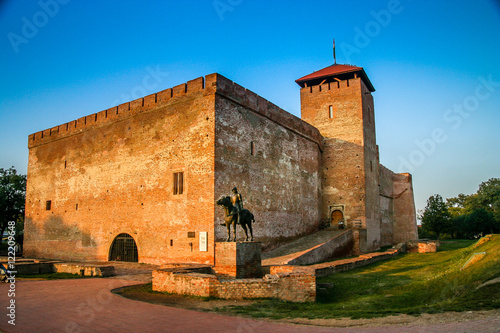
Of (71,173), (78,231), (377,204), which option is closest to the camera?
(78,231)

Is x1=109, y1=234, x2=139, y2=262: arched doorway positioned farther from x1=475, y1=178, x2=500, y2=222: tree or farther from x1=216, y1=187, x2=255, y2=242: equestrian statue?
x1=475, y1=178, x2=500, y2=222: tree

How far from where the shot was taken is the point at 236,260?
10586 mm

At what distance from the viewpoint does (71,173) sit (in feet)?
70.9

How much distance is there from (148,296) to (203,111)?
8820 millimetres

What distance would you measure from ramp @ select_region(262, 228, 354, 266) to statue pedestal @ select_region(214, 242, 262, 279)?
9.25ft

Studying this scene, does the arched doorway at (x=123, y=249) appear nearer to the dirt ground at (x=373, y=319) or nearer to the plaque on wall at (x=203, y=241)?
the plaque on wall at (x=203, y=241)

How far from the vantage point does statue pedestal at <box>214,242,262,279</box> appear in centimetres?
1062

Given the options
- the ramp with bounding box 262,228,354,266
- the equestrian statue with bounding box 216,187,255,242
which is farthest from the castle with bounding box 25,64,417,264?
the equestrian statue with bounding box 216,187,255,242

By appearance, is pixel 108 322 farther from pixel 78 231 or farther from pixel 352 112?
pixel 352 112

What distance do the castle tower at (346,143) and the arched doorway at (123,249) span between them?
A: 12.3 m

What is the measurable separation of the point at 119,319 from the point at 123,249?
40.1 ft

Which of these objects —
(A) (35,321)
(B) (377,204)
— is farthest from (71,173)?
(B) (377,204)

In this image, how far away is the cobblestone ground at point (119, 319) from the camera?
553 cm

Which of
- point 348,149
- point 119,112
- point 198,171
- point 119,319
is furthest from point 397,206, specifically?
point 119,319
